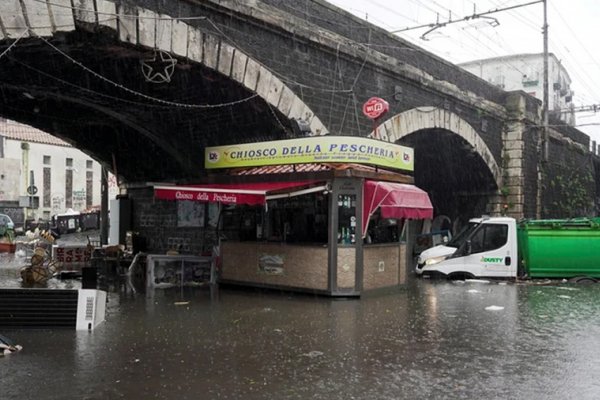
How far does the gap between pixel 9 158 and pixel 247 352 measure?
1554 inches

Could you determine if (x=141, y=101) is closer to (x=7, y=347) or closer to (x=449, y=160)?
(x=7, y=347)

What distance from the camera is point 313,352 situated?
7512mm

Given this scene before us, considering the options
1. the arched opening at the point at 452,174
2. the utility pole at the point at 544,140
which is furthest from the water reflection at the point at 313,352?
the utility pole at the point at 544,140

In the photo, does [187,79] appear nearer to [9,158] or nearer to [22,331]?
[22,331]

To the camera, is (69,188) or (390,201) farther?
(69,188)

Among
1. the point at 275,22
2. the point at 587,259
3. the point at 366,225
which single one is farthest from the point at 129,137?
the point at 587,259

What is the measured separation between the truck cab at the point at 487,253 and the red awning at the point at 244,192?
6386 mm

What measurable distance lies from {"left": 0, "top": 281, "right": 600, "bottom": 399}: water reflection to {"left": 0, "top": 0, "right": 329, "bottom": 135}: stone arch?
4560mm

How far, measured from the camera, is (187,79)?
513 inches

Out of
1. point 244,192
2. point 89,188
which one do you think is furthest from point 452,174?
point 89,188

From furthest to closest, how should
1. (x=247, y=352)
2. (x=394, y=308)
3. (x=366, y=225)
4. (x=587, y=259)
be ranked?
(x=587, y=259), (x=366, y=225), (x=394, y=308), (x=247, y=352)

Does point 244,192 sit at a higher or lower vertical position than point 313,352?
higher

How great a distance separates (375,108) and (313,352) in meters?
8.69

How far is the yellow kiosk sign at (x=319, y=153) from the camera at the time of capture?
12.1m
